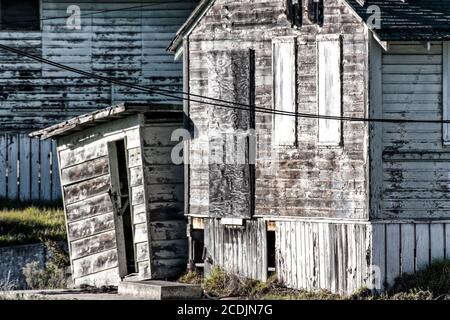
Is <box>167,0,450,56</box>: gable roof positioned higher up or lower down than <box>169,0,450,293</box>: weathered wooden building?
higher up

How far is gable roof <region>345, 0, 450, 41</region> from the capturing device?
23219 millimetres

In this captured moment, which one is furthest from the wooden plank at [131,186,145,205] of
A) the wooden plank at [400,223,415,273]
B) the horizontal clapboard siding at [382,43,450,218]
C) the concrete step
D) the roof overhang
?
the wooden plank at [400,223,415,273]

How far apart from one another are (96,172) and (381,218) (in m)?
5.61

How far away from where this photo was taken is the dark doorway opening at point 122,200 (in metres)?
26.1

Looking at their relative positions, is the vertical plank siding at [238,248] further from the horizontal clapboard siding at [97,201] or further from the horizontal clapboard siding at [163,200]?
the horizontal clapboard siding at [97,201]

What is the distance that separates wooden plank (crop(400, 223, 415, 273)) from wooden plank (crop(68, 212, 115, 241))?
5.48 m

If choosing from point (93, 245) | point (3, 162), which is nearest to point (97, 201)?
point (93, 245)

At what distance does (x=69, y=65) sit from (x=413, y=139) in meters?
11.5

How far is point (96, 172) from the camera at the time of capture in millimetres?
26344

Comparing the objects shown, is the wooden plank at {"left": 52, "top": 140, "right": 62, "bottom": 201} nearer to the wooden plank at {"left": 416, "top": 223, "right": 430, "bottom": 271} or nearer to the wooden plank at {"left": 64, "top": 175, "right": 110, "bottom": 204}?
the wooden plank at {"left": 64, "top": 175, "right": 110, "bottom": 204}

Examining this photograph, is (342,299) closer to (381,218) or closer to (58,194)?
(381,218)

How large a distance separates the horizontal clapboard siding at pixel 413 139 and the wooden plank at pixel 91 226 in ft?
17.4

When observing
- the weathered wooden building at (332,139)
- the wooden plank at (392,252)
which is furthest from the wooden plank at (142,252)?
the wooden plank at (392,252)

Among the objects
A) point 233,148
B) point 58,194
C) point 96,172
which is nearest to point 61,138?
point 96,172
